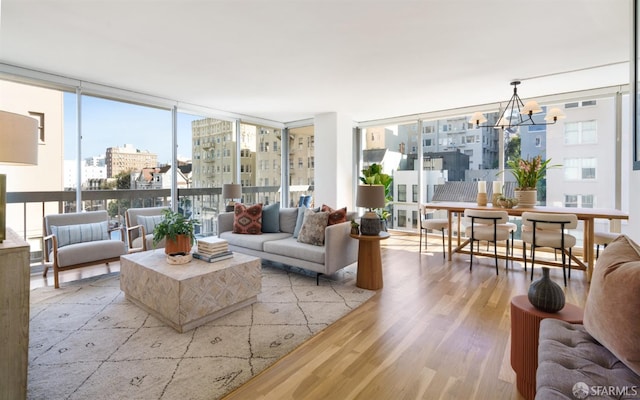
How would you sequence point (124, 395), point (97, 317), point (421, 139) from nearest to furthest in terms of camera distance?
point (124, 395)
point (97, 317)
point (421, 139)

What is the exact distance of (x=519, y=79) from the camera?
4336 mm

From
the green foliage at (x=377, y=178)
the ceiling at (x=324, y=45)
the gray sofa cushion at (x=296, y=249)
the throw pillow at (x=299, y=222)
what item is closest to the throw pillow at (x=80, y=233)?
the ceiling at (x=324, y=45)

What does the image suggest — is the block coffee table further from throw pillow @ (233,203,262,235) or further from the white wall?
the white wall

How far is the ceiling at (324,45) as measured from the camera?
2.61 metres

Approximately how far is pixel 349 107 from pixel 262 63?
2.60 meters

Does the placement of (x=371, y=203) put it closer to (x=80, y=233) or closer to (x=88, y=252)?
(x=88, y=252)

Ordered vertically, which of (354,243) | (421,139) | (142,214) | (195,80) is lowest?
(354,243)

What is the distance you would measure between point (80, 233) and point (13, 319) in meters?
2.77

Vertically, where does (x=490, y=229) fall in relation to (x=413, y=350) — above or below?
above

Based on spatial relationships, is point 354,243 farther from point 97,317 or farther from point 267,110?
point 267,110

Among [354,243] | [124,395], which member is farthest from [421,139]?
[124,395]

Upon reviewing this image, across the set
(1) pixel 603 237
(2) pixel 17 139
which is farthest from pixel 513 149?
(2) pixel 17 139

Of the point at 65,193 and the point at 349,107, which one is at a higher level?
the point at 349,107

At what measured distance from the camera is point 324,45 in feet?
10.8
